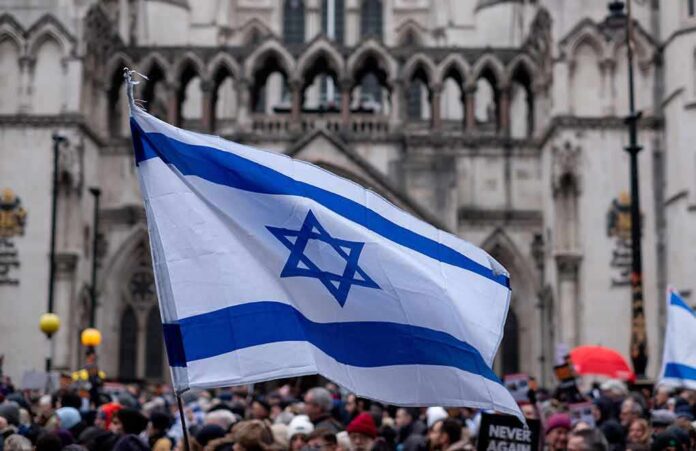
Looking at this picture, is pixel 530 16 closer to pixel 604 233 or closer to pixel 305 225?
pixel 604 233

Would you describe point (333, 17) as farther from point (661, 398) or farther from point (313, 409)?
point (313, 409)

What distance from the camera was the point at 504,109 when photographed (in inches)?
1865

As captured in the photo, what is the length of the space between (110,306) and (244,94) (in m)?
8.86

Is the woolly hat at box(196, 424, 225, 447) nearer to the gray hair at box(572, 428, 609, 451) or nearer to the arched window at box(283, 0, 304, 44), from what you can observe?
the gray hair at box(572, 428, 609, 451)

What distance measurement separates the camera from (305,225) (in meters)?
9.62

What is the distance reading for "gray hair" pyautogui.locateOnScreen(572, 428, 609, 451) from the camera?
10.3 meters

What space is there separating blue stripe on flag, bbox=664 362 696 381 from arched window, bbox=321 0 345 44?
50.1 meters

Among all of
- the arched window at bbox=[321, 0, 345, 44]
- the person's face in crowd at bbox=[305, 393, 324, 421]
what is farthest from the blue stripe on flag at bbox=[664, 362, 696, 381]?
the arched window at bbox=[321, 0, 345, 44]

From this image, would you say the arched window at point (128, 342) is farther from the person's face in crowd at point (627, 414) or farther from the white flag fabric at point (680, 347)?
the person's face in crowd at point (627, 414)

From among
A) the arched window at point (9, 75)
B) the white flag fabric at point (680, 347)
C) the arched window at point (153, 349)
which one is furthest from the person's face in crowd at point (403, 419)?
the arched window at point (9, 75)

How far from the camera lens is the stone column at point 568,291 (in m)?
43.6

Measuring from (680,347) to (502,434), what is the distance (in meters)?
6.71

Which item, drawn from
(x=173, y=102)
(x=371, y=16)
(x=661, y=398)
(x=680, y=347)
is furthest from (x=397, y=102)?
(x=680, y=347)

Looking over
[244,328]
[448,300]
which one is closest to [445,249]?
[448,300]
